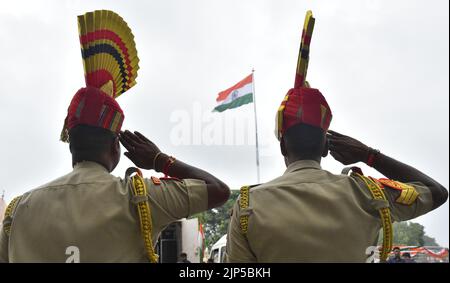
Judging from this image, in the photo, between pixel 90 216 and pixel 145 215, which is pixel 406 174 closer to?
pixel 145 215

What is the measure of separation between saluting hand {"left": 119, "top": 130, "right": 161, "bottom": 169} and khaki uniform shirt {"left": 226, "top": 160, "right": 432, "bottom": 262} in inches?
22.1

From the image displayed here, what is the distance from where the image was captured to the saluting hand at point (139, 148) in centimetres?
256

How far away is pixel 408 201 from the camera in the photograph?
2342 millimetres

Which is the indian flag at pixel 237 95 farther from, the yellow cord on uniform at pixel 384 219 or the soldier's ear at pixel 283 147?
the yellow cord on uniform at pixel 384 219

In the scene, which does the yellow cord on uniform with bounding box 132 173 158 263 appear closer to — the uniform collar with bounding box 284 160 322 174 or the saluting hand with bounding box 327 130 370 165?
the uniform collar with bounding box 284 160 322 174

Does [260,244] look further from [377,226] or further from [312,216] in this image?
[377,226]

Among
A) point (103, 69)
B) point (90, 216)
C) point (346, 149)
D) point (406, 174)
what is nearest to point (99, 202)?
point (90, 216)

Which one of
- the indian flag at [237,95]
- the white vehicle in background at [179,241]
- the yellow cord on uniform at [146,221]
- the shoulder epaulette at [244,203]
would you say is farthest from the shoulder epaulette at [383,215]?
the indian flag at [237,95]

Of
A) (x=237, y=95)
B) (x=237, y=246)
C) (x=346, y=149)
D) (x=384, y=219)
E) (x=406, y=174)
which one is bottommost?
(x=237, y=246)

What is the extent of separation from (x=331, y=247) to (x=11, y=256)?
156 centimetres

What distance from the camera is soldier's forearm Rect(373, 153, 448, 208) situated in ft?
8.05

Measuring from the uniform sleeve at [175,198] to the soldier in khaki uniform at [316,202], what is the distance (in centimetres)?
22

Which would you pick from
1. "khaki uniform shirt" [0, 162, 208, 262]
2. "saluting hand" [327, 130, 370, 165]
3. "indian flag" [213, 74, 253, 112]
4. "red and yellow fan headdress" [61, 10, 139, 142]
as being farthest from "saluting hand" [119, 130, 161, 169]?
"indian flag" [213, 74, 253, 112]

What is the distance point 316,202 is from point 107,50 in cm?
147
